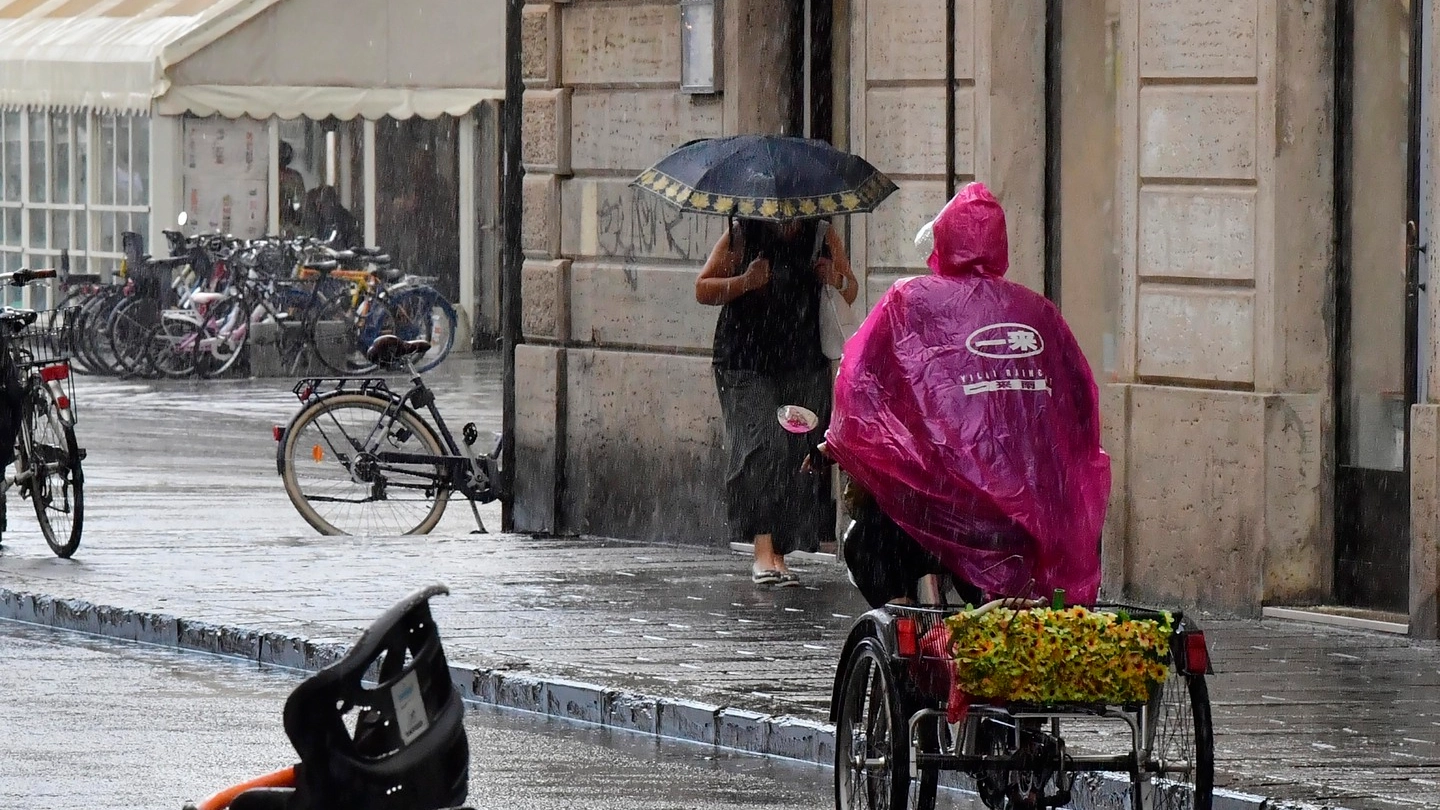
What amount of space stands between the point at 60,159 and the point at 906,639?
28.0 meters

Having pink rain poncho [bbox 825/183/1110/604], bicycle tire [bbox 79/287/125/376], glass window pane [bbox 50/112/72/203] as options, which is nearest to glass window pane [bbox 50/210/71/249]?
glass window pane [bbox 50/112/72/203]

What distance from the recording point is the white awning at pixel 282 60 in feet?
96.1

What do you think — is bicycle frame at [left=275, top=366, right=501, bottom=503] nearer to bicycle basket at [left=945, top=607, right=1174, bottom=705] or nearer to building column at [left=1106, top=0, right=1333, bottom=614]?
building column at [left=1106, top=0, right=1333, bottom=614]

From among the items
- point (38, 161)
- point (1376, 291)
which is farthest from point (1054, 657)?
point (38, 161)

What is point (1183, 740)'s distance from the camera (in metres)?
6.41

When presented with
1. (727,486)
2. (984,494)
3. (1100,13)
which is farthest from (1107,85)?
(984,494)

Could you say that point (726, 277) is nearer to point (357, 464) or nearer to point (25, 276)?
point (357, 464)

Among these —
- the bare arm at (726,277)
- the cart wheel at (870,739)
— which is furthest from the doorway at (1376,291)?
the cart wheel at (870,739)

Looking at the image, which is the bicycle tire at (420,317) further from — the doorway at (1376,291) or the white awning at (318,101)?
the doorway at (1376,291)

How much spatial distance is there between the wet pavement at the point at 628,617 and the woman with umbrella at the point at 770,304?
14.3 inches

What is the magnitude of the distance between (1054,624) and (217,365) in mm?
21907

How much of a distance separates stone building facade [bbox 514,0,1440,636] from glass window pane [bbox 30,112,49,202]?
21392 mm

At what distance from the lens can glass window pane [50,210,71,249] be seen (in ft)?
108

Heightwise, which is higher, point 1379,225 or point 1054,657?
point 1379,225
